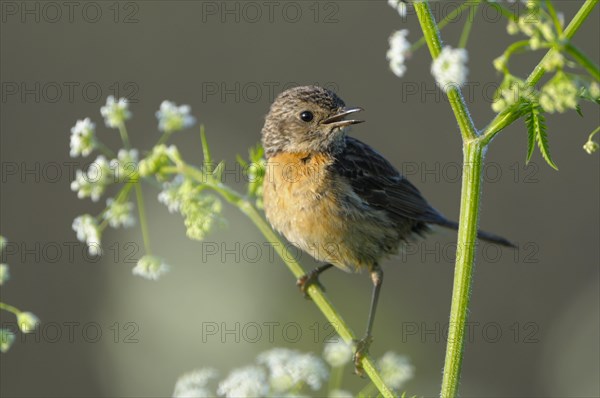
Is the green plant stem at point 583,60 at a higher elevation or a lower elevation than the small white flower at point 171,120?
higher

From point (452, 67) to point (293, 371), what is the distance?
1.08m

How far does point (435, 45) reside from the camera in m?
2.38

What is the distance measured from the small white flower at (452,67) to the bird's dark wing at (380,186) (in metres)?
3.37

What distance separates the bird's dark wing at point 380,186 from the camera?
18.2 ft

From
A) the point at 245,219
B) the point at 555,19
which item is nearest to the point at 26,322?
the point at 555,19

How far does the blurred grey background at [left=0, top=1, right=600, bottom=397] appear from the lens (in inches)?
227

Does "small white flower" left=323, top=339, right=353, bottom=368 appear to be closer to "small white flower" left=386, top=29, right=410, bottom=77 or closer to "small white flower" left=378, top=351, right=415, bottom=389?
"small white flower" left=378, top=351, right=415, bottom=389

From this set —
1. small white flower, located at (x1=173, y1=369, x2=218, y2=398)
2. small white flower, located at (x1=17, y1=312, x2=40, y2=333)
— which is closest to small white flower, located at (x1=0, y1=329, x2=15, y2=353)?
small white flower, located at (x1=17, y1=312, x2=40, y2=333)

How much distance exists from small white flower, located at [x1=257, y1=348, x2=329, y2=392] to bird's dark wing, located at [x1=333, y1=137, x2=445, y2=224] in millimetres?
2800

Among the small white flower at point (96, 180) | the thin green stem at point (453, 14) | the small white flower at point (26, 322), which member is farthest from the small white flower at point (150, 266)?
the thin green stem at point (453, 14)

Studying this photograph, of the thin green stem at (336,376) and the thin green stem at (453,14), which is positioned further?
the thin green stem at (336,376)

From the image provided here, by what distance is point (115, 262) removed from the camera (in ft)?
20.9

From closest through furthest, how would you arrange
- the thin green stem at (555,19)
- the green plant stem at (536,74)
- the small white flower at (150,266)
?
1. the thin green stem at (555,19)
2. the green plant stem at (536,74)
3. the small white flower at (150,266)

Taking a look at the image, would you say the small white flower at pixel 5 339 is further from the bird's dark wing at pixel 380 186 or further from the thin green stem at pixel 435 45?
the bird's dark wing at pixel 380 186
